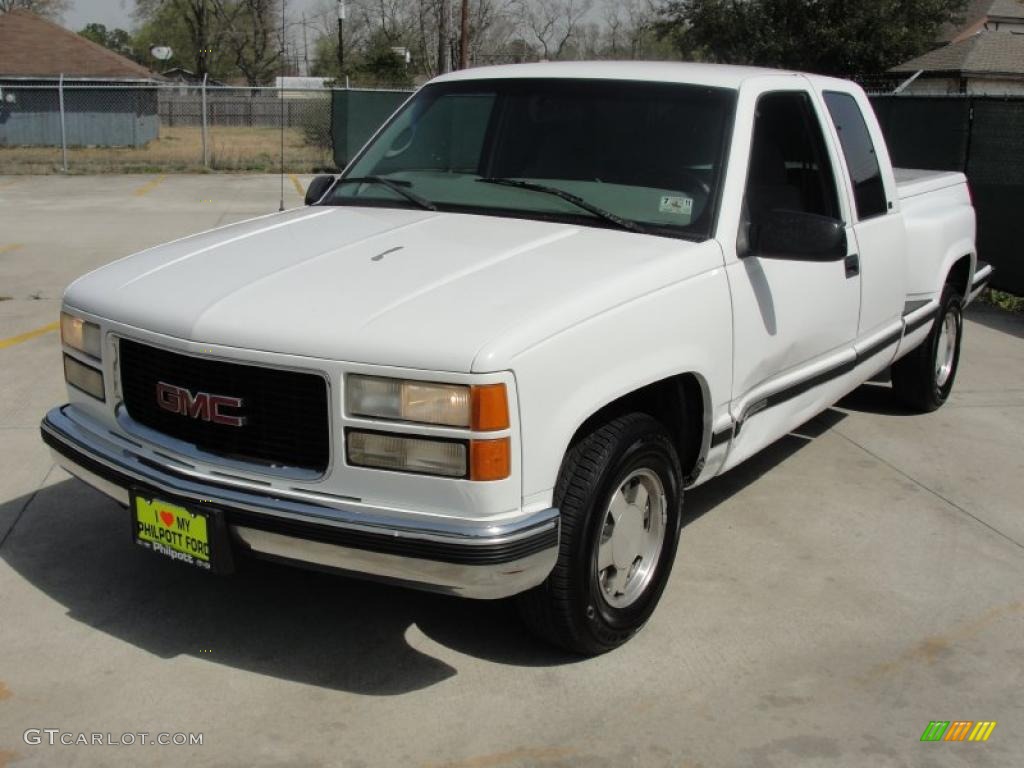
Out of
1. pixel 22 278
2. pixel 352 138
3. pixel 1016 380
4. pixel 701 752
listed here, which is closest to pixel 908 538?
pixel 701 752

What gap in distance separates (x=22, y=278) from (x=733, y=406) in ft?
27.4

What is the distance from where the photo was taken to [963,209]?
6.81 metres

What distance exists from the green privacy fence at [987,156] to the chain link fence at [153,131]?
14.5 m

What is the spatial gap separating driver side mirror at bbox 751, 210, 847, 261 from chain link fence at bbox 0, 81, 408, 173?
21753 millimetres

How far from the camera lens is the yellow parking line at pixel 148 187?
1992 centimetres

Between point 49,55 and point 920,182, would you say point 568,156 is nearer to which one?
point 920,182

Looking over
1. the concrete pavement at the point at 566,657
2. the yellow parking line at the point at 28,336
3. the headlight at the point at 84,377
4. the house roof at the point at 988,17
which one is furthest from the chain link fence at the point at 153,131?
the house roof at the point at 988,17

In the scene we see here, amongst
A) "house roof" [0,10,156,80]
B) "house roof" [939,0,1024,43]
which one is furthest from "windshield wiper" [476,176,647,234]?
"house roof" [939,0,1024,43]

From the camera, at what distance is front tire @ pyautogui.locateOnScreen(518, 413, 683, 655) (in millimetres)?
3504

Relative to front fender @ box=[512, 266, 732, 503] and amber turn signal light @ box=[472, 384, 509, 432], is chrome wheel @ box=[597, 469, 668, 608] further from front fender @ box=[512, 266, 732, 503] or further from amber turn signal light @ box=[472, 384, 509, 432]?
amber turn signal light @ box=[472, 384, 509, 432]

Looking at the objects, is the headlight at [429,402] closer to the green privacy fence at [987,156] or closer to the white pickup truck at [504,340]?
the white pickup truck at [504,340]

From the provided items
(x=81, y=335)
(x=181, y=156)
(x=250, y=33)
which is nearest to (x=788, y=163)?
(x=81, y=335)

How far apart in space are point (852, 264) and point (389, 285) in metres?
2.44

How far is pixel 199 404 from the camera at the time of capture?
11.6ft
